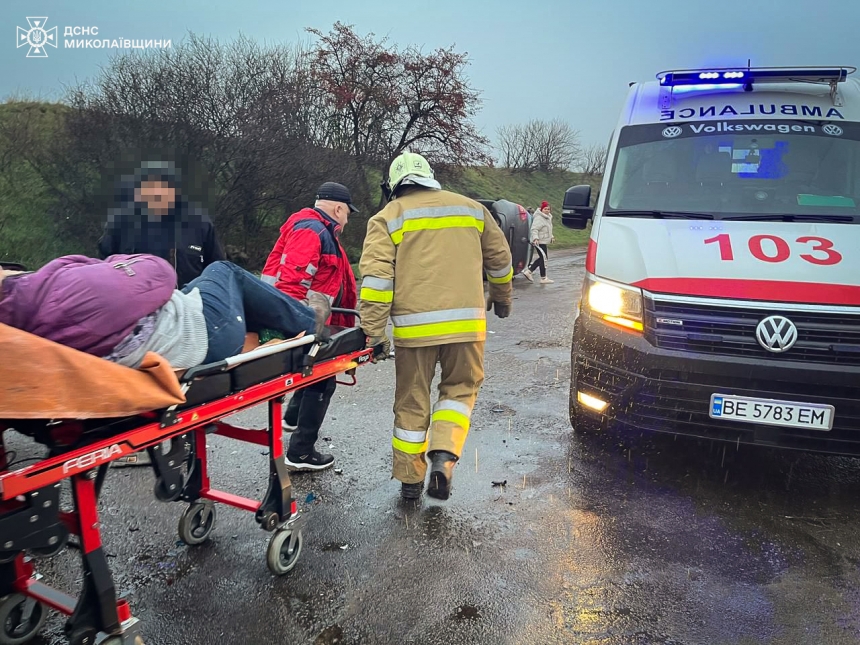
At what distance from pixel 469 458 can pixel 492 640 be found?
1.88 m

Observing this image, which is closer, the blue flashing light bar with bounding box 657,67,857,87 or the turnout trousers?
the turnout trousers

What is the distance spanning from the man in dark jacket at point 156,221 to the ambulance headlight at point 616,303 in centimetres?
246

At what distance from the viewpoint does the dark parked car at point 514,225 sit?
1276 cm

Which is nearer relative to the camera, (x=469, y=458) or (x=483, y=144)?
(x=469, y=458)

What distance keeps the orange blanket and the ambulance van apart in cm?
270

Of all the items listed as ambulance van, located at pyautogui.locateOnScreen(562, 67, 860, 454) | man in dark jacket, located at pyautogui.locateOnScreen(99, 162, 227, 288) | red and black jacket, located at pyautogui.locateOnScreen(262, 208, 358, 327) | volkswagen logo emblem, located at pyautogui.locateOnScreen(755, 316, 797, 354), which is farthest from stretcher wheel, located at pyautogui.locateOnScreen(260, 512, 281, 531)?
volkswagen logo emblem, located at pyautogui.locateOnScreen(755, 316, 797, 354)

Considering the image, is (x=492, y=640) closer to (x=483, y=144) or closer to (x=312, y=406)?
(x=312, y=406)

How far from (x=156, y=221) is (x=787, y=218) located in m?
3.81

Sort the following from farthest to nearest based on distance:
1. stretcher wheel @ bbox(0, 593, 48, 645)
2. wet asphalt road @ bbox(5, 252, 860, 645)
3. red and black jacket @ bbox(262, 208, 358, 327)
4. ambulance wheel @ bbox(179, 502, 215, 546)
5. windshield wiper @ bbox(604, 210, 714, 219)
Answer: windshield wiper @ bbox(604, 210, 714, 219)
red and black jacket @ bbox(262, 208, 358, 327)
ambulance wheel @ bbox(179, 502, 215, 546)
wet asphalt road @ bbox(5, 252, 860, 645)
stretcher wheel @ bbox(0, 593, 48, 645)

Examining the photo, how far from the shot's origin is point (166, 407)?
2.16 m

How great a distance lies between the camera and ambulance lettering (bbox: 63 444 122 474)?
195 cm

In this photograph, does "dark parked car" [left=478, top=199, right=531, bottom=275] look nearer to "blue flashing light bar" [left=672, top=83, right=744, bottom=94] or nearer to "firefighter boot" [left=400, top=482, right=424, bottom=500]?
"blue flashing light bar" [left=672, top=83, right=744, bottom=94]

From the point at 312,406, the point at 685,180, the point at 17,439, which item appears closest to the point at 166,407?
the point at 312,406

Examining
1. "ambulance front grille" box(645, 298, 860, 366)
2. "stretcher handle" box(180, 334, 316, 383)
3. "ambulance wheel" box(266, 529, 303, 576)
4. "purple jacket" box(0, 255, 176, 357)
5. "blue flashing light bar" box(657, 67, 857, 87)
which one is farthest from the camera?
"blue flashing light bar" box(657, 67, 857, 87)
